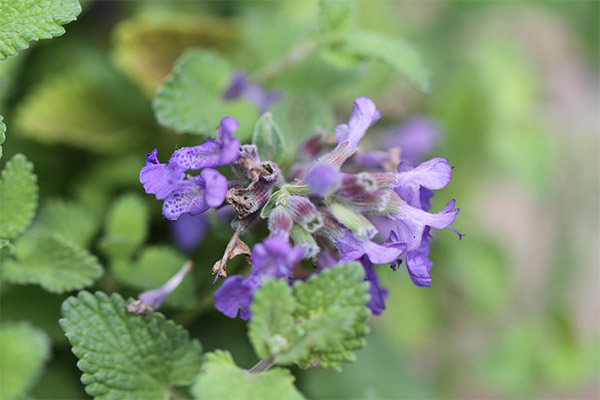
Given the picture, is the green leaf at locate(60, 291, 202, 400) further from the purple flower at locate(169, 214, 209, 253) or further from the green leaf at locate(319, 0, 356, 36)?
the green leaf at locate(319, 0, 356, 36)

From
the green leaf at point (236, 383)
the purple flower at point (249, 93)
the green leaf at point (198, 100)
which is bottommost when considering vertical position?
the green leaf at point (236, 383)

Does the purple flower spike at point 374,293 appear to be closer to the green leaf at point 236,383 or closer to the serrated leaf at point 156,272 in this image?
the green leaf at point 236,383

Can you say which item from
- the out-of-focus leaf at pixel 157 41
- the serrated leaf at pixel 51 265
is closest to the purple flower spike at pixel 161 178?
the serrated leaf at pixel 51 265

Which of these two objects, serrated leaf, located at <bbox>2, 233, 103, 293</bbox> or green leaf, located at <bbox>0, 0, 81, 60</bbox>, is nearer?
green leaf, located at <bbox>0, 0, 81, 60</bbox>

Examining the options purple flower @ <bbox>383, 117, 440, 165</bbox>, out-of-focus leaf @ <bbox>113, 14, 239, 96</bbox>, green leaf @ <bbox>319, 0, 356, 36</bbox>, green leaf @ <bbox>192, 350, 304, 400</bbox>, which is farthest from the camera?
purple flower @ <bbox>383, 117, 440, 165</bbox>

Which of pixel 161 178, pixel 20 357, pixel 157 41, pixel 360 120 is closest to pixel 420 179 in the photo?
pixel 360 120

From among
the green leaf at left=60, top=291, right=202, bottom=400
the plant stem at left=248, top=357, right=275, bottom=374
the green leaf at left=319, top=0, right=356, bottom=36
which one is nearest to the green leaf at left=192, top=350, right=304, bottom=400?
the plant stem at left=248, top=357, right=275, bottom=374

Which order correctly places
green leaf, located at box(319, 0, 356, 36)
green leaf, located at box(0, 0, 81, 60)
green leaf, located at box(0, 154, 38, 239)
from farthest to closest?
green leaf, located at box(319, 0, 356, 36), green leaf, located at box(0, 154, 38, 239), green leaf, located at box(0, 0, 81, 60)

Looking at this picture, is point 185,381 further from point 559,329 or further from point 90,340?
point 559,329
